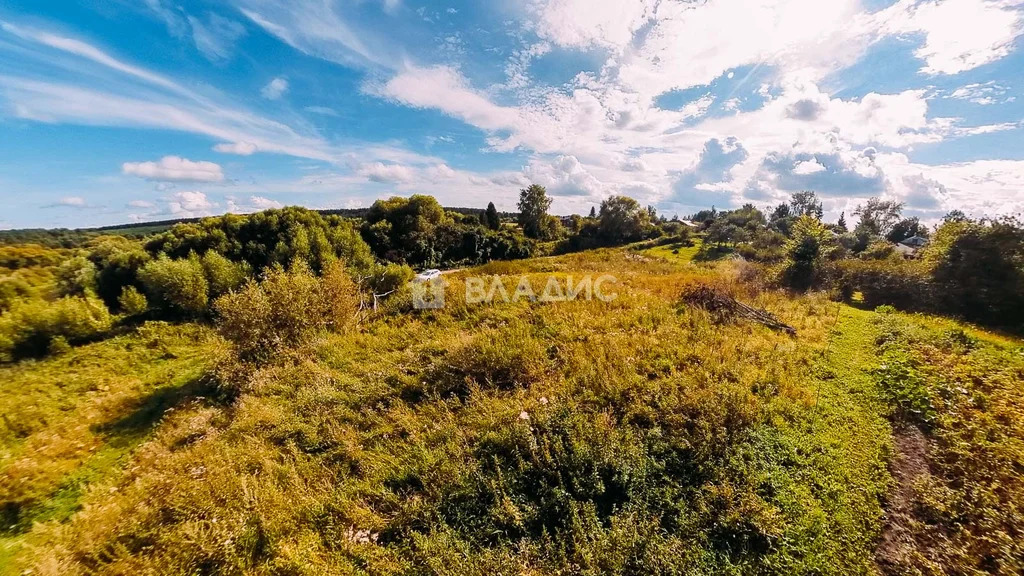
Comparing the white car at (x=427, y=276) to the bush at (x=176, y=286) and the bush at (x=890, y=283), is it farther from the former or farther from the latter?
the bush at (x=890, y=283)

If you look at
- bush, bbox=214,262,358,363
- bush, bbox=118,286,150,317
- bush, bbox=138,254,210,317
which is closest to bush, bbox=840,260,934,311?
bush, bbox=214,262,358,363

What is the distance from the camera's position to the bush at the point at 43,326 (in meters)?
16.7

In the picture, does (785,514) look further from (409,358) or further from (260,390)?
(260,390)

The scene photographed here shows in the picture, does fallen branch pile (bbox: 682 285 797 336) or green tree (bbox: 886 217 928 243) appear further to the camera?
green tree (bbox: 886 217 928 243)

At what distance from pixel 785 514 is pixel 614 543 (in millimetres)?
2444

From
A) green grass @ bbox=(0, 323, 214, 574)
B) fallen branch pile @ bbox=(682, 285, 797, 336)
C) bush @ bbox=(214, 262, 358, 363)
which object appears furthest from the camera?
fallen branch pile @ bbox=(682, 285, 797, 336)

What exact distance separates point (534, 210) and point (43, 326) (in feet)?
155

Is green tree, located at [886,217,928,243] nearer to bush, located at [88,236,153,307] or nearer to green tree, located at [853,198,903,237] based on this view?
green tree, located at [853,198,903,237]

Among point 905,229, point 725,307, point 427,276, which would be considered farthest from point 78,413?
point 905,229

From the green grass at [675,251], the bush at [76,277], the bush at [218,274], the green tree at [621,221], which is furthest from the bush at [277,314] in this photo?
the green tree at [621,221]

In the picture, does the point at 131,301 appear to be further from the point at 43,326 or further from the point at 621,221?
the point at 621,221

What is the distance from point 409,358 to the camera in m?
10.1

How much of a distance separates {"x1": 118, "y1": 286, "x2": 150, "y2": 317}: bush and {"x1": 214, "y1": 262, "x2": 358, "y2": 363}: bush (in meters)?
15.5

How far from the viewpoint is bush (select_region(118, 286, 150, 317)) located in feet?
67.0
